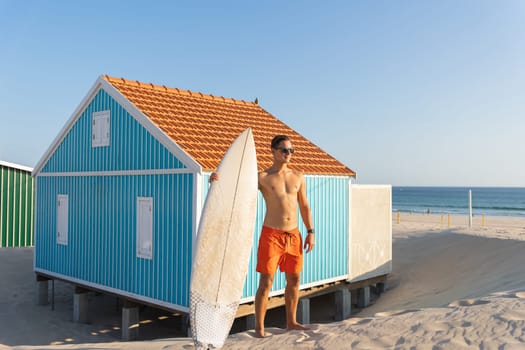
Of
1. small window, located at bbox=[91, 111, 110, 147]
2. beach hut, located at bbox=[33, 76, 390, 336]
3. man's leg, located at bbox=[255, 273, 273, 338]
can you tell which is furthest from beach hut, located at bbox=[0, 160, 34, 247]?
man's leg, located at bbox=[255, 273, 273, 338]

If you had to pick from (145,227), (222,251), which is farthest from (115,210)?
(222,251)

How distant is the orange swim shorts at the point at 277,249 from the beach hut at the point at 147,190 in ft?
11.7

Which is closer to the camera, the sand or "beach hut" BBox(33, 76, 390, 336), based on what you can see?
the sand

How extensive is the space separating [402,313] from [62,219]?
29.0 ft

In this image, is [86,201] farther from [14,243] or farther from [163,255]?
[14,243]

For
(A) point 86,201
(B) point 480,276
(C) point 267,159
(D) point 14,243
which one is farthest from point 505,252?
(D) point 14,243

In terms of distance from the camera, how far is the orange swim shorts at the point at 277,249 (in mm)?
5555

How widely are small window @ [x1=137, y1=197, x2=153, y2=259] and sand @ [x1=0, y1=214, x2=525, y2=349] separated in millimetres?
1743

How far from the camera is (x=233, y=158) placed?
5.90 m

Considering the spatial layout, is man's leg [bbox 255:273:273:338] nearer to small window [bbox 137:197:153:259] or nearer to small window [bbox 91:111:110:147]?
small window [bbox 137:197:153:259]

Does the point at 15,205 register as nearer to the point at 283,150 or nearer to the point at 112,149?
the point at 112,149

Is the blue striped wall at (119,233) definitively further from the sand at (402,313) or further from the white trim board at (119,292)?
the sand at (402,313)

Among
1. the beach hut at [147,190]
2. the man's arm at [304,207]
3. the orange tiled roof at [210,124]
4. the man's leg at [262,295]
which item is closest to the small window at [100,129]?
the beach hut at [147,190]

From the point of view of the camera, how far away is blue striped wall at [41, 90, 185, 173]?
32.8 feet
